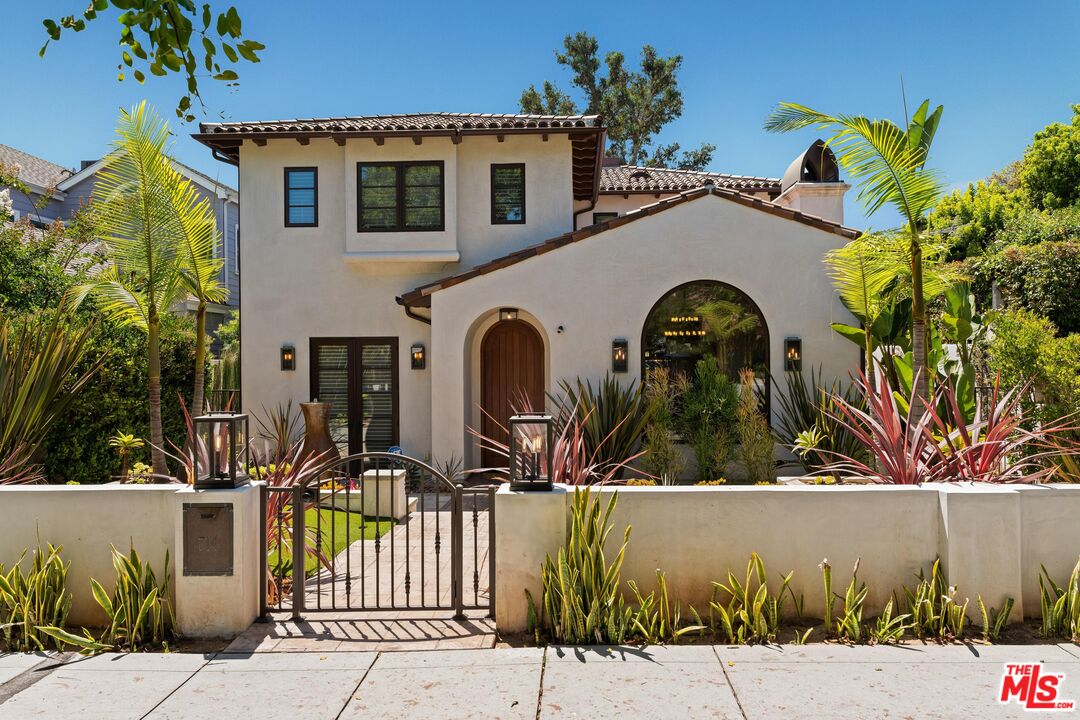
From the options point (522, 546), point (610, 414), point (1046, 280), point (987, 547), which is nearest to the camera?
point (987, 547)

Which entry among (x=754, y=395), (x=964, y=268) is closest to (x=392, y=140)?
(x=754, y=395)

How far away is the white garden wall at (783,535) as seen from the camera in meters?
5.51

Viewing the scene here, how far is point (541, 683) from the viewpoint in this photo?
15.4 feet

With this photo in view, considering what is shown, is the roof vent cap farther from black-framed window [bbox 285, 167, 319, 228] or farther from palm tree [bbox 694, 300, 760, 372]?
black-framed window [bbox 285, 167, 319, 228]

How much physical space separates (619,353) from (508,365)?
2558mm

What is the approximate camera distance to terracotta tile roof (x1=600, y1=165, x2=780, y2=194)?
698 inches

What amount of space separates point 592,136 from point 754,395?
573 centimetres

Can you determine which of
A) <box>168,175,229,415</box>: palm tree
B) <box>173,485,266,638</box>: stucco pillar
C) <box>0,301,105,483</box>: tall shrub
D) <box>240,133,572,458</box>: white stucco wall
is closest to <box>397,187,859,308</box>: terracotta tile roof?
<box>240,133,572,458</box>: white stucco wall

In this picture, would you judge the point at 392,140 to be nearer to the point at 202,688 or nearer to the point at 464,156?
the point at 464,156

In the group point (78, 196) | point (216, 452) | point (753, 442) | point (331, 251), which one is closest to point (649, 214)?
point (753, 442)

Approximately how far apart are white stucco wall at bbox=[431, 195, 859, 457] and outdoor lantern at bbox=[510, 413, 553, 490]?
6.27 m

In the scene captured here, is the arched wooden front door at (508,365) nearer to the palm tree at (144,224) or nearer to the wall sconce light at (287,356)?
the wall sconce light at (287,356)

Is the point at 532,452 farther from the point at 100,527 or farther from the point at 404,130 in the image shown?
the point at 404,130

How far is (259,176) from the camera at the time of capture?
14188mm
